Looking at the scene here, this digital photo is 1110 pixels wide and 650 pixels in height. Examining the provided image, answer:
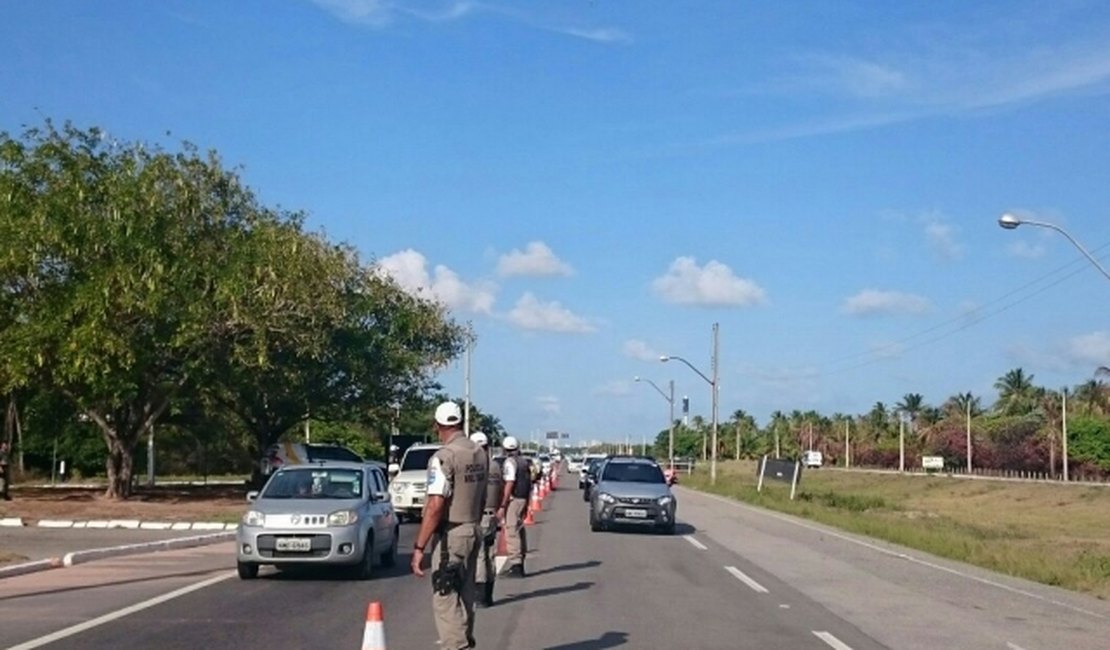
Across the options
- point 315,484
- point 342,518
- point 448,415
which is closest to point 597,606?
point 342,518

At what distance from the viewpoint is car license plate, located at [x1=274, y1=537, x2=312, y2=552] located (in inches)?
690

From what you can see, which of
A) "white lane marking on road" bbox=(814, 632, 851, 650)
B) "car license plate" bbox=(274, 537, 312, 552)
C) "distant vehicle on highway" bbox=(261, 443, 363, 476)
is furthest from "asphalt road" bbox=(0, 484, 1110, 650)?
"distant vehicle on highway" bbox=(261, 443, 363, 476)

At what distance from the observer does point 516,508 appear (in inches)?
738

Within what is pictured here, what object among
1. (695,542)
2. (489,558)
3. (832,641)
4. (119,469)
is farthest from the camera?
(119,469)

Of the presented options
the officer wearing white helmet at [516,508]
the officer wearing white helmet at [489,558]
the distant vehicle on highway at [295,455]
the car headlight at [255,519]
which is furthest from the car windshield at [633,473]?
the officer wearing white helmet at [489,558]

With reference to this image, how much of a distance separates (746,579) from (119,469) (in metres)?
24.7

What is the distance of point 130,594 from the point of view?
52.1ft

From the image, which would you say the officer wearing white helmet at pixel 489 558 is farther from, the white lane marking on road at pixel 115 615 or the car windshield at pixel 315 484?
the car windshield at pixel 315 484

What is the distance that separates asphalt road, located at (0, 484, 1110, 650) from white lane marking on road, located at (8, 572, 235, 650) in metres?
0.03

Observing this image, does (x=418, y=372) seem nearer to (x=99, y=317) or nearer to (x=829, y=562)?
(x=99, y=317)

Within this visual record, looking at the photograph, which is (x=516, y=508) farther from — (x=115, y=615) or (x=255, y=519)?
(x=115, y=615)

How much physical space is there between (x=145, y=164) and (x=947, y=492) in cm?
5517

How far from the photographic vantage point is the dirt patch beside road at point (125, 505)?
Result: 105ft

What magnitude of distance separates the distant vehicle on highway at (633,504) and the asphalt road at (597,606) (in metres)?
5.30
